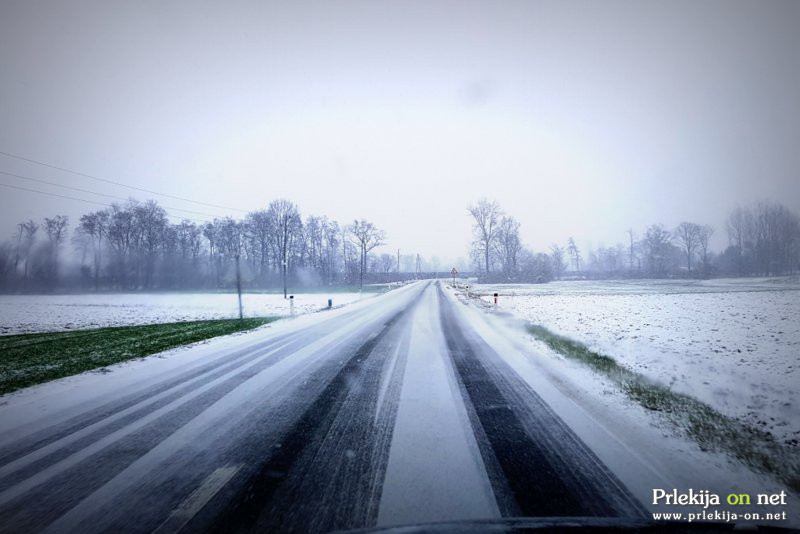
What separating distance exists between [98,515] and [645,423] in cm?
590

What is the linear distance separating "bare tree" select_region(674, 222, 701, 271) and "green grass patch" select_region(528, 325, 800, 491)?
8628 centimetres

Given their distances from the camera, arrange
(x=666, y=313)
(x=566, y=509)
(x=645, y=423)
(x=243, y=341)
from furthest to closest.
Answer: (x=666, y=313)
(x=243, y=341)
(x=645, y=423)
(x=566, y=509)

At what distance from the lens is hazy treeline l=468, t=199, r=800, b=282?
34219 mm

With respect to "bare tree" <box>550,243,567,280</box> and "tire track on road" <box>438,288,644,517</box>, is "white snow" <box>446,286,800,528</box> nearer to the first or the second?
"tire track on road" <box>438,288,644,517</box>

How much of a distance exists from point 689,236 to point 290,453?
9384cm

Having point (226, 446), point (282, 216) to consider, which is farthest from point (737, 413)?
point (282, 216)

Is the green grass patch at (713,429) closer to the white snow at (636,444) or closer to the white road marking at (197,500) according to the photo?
the white snow at (636,444)

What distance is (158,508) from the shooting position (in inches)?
102

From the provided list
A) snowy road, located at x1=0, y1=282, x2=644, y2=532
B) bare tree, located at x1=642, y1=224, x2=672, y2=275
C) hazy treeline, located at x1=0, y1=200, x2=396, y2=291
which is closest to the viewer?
snowy road, located at x1=0, y1=282, x2=644, y2=532

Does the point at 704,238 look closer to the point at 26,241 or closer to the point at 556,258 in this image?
the point at 556,258

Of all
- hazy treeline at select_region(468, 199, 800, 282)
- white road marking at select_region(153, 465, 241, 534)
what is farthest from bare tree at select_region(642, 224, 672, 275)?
white road marking at select_region(153, 465, 241, 534)

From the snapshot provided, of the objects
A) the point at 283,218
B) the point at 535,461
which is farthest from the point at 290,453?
the point at 283,218

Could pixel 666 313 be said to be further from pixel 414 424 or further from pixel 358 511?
pixel 358 511

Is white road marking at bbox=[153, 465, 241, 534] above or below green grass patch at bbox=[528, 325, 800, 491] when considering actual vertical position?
above
